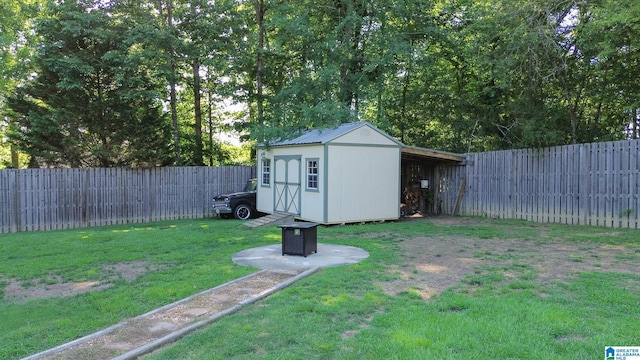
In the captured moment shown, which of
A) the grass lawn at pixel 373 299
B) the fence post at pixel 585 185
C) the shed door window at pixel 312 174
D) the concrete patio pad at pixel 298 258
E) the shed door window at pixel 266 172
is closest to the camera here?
the grass lawn at pixel 373 299

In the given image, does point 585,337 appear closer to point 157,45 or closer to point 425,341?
point 425,341

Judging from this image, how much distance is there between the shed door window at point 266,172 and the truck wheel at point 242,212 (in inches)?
47.7

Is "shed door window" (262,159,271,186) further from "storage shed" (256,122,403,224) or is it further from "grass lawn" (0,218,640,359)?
"grass lawn" (0,218,640,359)

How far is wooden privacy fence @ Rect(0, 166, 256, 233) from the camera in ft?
43.7

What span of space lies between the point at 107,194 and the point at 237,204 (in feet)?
14.3

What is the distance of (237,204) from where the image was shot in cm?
1589

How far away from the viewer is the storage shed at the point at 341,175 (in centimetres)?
1249

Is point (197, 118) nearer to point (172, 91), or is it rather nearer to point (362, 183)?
point (172, 91)

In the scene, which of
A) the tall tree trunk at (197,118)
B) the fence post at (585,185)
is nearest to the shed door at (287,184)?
the tall tree trunk at (197,118)

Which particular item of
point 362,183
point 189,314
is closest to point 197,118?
point 362,183

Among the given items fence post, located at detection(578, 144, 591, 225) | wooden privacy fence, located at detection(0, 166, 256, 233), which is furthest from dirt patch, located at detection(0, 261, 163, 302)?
fence post, located at detection(578, 144, 591, 225)

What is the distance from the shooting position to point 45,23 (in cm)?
1492

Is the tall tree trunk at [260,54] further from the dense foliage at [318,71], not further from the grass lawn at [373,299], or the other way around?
the grass lawn at [373,299]

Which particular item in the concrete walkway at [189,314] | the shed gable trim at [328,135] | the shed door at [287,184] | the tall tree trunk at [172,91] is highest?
the tall tree trunk at [172,91]
